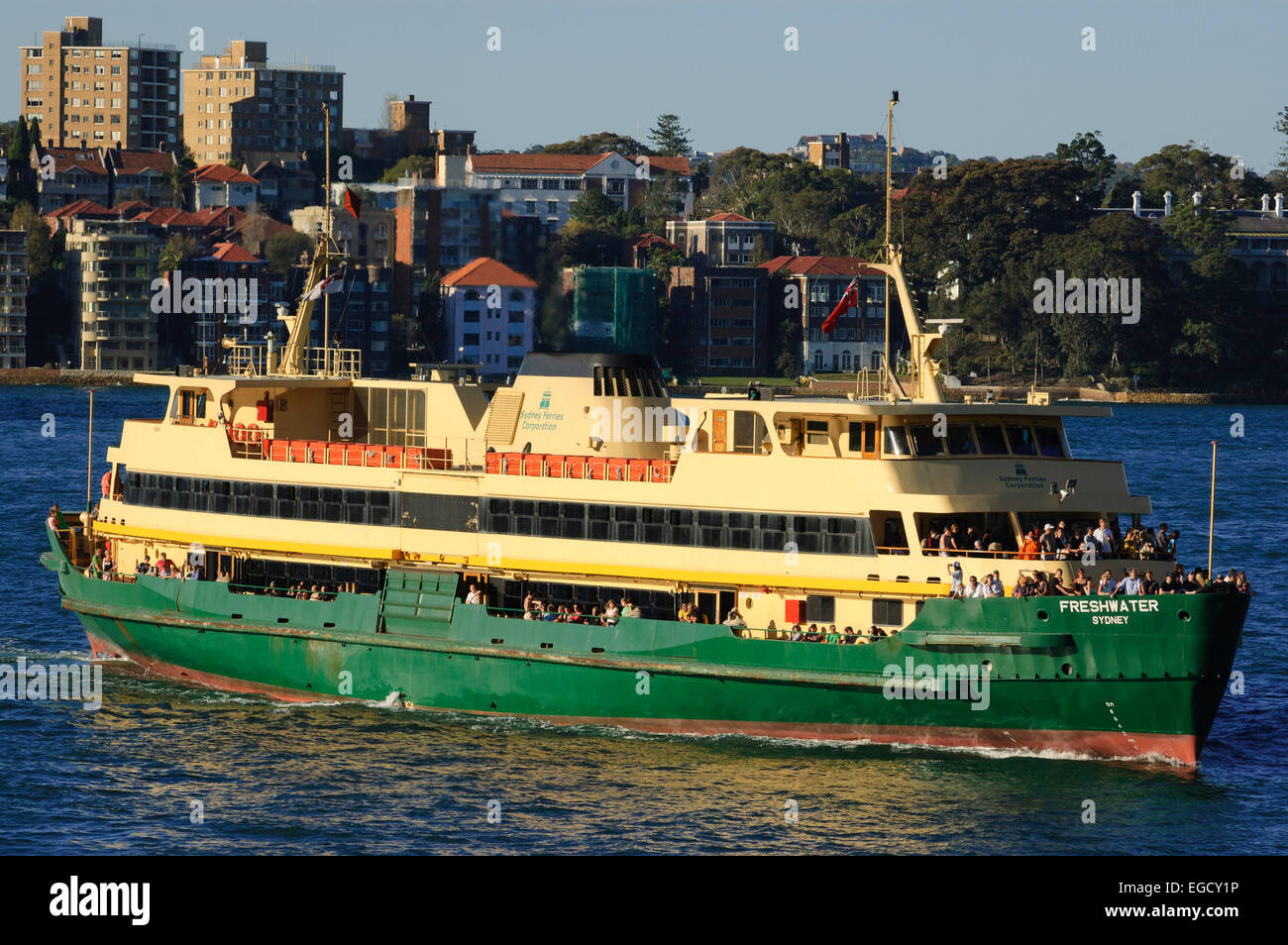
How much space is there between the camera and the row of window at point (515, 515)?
1247 inches

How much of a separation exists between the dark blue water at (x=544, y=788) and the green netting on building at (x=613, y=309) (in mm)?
106294

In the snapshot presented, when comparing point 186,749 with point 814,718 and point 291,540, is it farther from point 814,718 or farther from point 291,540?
point 814,718

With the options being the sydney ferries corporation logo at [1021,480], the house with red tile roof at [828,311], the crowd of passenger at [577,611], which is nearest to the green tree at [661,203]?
the house with red tile roof at [828,311]

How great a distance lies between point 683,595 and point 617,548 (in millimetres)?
1508

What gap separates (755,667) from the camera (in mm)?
30953

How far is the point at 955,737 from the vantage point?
3055 centimetres

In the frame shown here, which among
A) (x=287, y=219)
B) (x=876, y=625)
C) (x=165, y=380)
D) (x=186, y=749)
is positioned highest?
(x=287, y=219)

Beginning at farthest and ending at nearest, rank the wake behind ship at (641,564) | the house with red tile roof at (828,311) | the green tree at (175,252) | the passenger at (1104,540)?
the green tree at (175,252) → the house with red tile roof at (828,311) → the passenger at (1104,540) → the wake behind ship at (641,564)

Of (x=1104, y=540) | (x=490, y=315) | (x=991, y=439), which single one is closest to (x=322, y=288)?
(x=991, y=439)

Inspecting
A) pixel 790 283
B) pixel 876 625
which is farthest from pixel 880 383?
pixel 790 283

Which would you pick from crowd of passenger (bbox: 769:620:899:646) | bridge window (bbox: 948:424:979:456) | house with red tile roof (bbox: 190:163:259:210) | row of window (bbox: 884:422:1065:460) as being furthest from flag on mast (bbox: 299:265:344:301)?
house with red tile roof (bbox: 190:163:259:210)

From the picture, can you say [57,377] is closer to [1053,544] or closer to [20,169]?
[20,169]

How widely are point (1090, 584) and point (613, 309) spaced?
116 metres

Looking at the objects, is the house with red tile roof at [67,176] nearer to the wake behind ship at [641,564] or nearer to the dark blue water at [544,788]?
the wake behind ship at [641,564]
